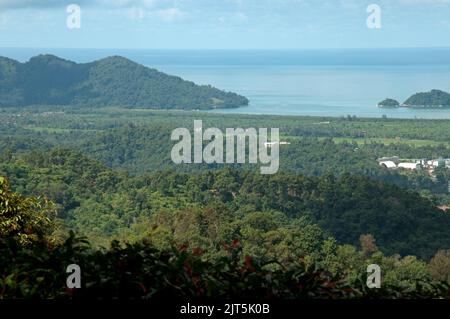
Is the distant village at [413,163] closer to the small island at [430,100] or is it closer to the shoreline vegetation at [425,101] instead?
the shoreline vegetation at [425,101]

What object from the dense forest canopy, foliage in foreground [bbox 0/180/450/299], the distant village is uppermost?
foliage in foreground [bbox 0/180/450/299]

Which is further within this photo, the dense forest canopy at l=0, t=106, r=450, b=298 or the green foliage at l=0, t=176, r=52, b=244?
the green foliage at l=0, t=176, r=52, b=244

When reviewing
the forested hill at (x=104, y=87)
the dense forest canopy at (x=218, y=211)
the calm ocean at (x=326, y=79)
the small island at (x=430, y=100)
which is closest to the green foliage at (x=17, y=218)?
the dense forest canopy at (x=218, y=211)

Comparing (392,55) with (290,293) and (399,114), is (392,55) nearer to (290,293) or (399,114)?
(399,114)

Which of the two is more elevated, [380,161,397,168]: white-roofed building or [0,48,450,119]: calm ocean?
[0,48,450,119]: calm ocean

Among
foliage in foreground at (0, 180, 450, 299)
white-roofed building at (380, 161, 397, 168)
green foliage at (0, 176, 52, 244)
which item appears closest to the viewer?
foliage in foreground at (0, 180, 450, 299)

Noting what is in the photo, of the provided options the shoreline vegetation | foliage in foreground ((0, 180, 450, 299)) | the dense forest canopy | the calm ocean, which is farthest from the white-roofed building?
foliage in foreground ((0, 180, 450, 299))

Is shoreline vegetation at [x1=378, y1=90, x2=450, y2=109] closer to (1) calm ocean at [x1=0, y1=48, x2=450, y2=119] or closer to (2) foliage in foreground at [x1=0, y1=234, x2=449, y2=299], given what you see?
(1) calm ocean at [x1=0, y1=48, x2=450, y2=119]

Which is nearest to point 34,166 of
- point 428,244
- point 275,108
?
point 428,244
